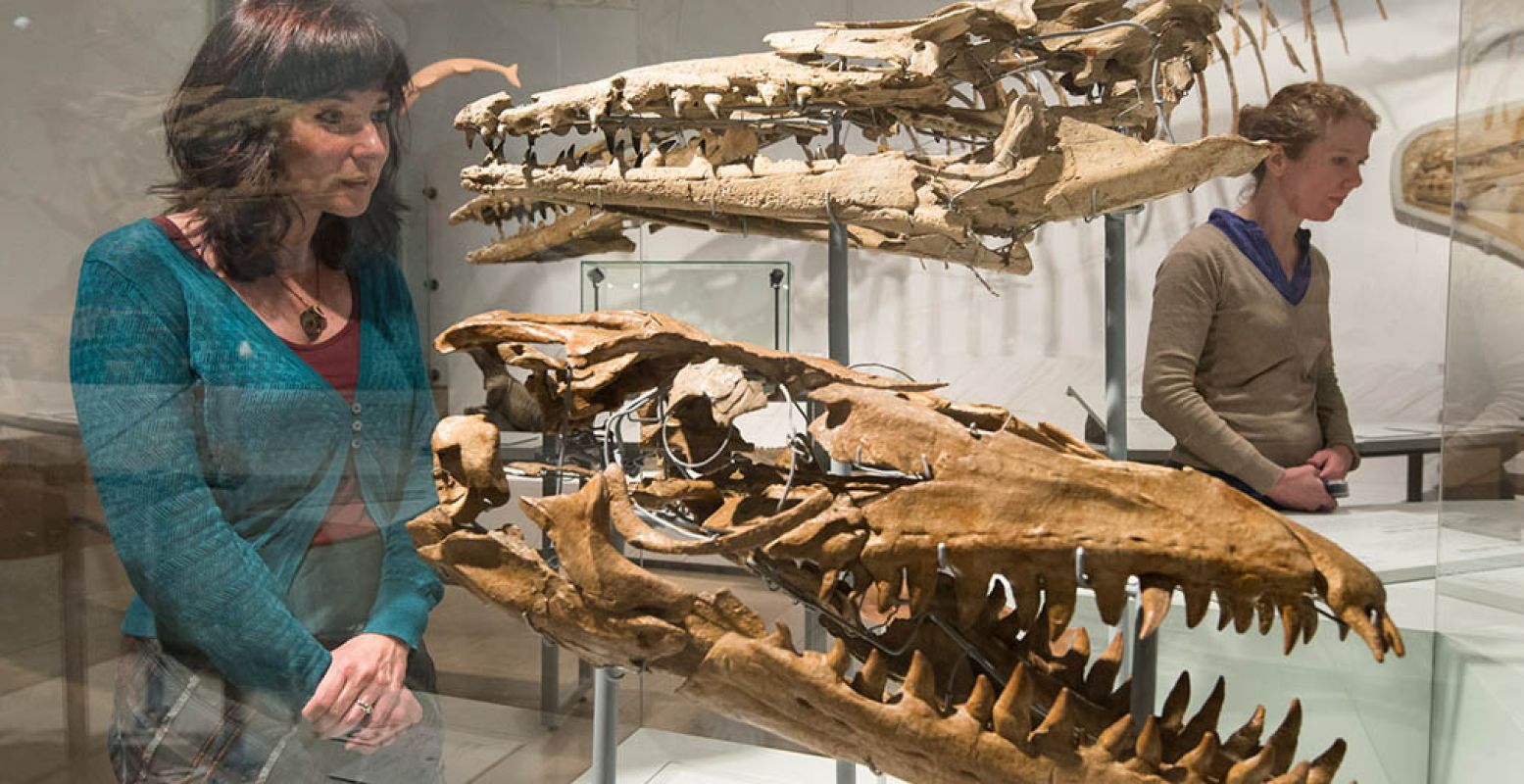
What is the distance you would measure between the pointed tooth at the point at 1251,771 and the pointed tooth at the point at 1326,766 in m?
0.05

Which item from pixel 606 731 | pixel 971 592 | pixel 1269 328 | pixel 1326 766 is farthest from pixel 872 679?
pixel 1269 328

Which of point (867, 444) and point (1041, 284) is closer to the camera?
point (867, 444)

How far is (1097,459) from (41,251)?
1.68 meters

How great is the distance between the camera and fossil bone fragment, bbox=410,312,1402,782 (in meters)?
1.17

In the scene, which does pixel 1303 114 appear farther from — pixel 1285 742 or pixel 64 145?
pixel 64 145

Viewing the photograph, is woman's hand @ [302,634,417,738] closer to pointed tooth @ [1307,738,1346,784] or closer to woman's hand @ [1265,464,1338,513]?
pointed tooth @ [1307,738,1346,784]

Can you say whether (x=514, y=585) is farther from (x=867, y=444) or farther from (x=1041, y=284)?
(x=1041, y=284)

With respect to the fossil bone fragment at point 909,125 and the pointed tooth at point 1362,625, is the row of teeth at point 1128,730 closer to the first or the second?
the pointed tooth at point 1362,625

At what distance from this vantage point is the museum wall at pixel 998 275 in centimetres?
230

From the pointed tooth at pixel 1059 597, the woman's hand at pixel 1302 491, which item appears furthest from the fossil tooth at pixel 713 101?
the woman's hand at pixel 1302 491

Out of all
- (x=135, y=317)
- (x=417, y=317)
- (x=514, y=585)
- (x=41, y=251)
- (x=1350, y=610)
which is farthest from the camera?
(x=417, y=317)

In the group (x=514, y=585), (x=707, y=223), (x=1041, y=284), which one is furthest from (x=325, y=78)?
(x=1041, y=284)

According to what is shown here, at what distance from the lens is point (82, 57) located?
6.04 ft

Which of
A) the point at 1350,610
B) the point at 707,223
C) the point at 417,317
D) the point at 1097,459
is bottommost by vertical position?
the point at 1350,610
